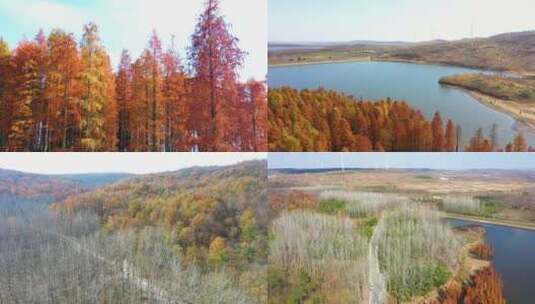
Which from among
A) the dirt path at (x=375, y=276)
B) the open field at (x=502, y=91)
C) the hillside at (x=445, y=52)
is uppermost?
the hillside at (x=445, y=52)

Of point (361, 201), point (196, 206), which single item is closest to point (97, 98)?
point (196, 206)

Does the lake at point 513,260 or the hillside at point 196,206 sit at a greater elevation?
the hillside at point 196,206

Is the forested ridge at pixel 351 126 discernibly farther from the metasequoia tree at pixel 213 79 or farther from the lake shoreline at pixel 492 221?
the lake shoreline at pixel 492 221

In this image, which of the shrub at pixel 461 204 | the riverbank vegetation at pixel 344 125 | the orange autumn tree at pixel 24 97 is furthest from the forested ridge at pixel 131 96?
the shrub at pixel 461 204

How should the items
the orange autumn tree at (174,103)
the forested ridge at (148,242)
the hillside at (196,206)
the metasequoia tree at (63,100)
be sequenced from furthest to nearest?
the orange autumn tree at (174,103) < the hillside at (196,206) < the metasequoia tree at (63,100) < the forested ridge at (148,242)

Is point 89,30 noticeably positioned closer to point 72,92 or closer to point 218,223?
point 72,92

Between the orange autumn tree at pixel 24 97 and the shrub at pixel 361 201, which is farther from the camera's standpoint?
the shrub at pixel 361 201

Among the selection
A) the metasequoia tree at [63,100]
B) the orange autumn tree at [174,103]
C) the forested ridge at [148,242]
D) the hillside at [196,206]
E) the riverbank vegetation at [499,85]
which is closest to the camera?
the forested ridge at [148,242]
